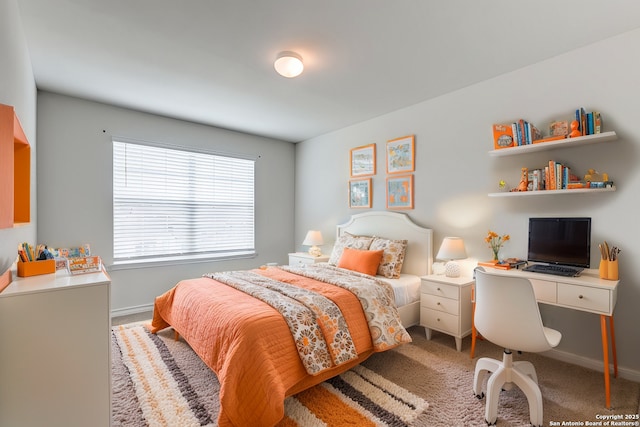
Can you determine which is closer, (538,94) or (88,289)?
(88,289)

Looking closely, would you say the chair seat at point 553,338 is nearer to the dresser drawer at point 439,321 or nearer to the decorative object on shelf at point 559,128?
the dresser drawer at point 439,321

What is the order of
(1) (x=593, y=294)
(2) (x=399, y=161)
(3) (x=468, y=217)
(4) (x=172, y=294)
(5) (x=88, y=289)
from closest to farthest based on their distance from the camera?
(5) (x=88, y=289) < (1) (x=593, y=294) < (4) (x=172, y=294) < (3) (x=468, y=217) < (2) (x=399, y=161)

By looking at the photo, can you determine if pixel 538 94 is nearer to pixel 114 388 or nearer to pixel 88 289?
pixel 88 289

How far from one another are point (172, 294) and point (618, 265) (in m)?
3.63

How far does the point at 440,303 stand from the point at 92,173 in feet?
13.0

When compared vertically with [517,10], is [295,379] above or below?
below

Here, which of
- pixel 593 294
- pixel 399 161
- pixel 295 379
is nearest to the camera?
pixel 295 379

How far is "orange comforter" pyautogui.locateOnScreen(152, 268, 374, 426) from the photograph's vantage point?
5.43 ft

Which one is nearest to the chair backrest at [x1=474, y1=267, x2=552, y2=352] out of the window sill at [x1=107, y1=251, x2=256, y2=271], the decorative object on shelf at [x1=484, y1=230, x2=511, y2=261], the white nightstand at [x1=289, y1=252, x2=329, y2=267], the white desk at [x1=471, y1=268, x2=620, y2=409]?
the white desk at [x1=471, y1=268, x2=620, y2=409]

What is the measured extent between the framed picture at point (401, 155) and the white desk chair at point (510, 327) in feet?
6.30

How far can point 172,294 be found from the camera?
111 inches

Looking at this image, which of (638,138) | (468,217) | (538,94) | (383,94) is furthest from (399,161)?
(638,138)

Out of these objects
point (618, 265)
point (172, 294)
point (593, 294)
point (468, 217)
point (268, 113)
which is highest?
point (268, 113)

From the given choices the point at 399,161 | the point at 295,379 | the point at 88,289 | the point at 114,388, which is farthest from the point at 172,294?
the point at 399,161
